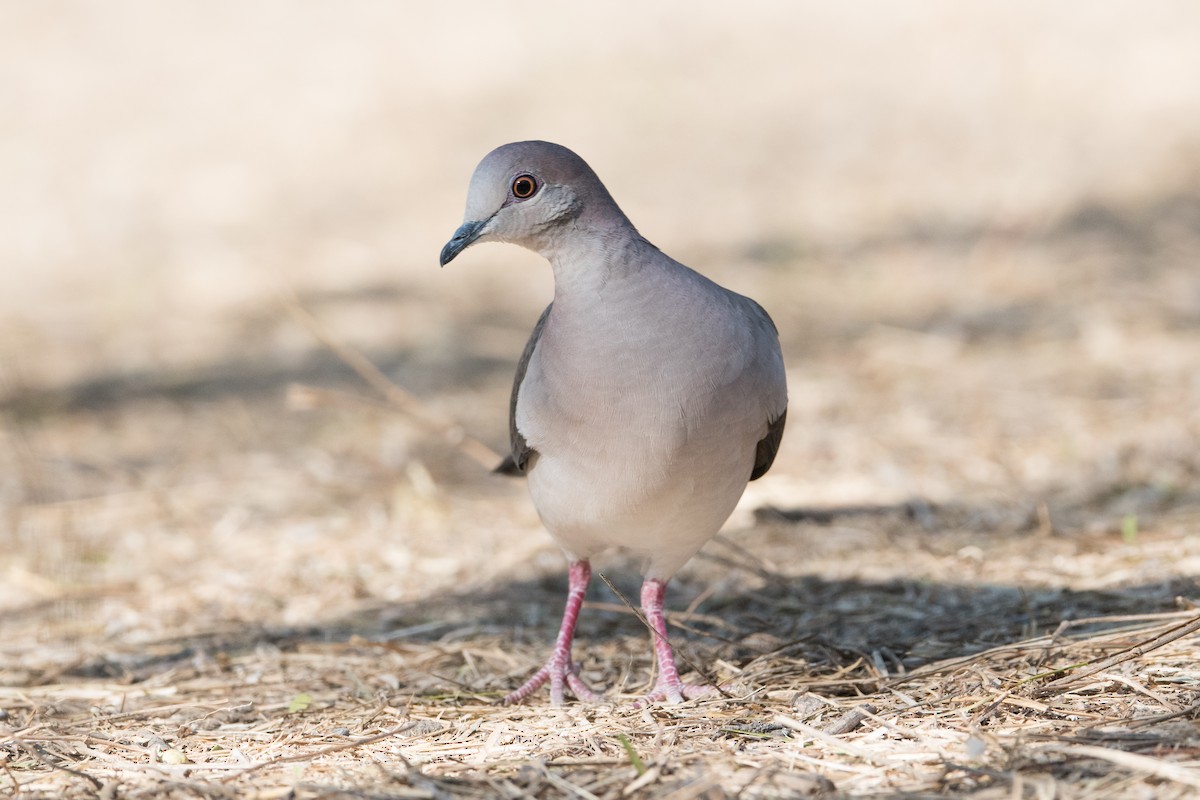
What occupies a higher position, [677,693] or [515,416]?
[515,416]

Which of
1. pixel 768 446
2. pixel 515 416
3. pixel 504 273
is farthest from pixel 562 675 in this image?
pixel 504 273

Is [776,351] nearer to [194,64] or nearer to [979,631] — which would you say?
[979,631]

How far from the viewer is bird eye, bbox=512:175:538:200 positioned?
3496 mm

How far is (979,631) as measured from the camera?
3951mm

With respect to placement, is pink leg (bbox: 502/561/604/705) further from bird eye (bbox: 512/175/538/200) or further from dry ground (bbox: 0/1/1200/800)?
bird eye (bbox: 512/175/538/200)

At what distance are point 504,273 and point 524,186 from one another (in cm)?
702

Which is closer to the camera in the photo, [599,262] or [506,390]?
[599,262]

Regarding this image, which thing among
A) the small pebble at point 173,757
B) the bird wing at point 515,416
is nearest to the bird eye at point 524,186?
the bird wing at point 515,416

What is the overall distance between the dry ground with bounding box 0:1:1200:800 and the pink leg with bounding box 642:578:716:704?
11 cm

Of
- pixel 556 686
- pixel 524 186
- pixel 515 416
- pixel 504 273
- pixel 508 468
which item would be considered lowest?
pixel 556 686

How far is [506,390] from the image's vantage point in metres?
7.72

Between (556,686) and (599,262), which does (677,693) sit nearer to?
(556,686)

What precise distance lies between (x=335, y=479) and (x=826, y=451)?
8.29 ft

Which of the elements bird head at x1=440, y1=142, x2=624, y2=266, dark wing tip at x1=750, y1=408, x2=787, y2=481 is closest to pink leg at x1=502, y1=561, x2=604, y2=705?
dark wing tip at x1=750, y1=408, x2=787, y2=481
